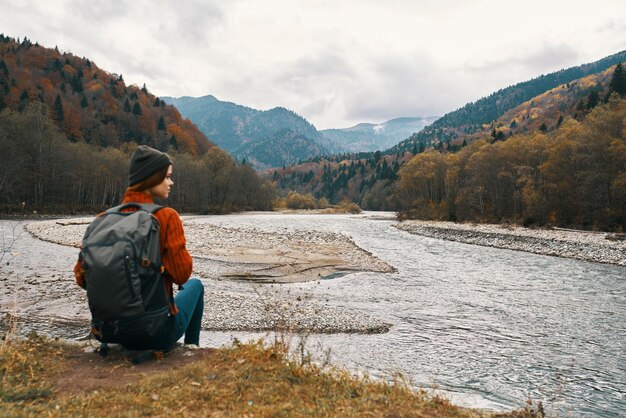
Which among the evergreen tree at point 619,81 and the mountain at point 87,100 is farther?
the mountain at point 87,100

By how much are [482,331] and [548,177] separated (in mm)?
45511

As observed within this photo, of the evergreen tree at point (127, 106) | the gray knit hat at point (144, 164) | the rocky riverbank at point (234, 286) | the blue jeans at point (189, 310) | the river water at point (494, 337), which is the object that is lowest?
the river water at point (494, 337)

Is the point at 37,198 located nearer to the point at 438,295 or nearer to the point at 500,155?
the point at 438,295

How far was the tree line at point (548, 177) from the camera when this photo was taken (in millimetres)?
41094

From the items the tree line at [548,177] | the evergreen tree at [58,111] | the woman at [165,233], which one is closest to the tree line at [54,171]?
the evergreen tree at [58,111]

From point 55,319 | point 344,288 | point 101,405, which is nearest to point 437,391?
point 101,405

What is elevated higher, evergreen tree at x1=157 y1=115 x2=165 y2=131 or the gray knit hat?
evergreen tree at x1=157 y1=115 x2=165 y2=131

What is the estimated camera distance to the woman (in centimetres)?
396

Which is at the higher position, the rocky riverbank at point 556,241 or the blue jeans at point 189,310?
the blue jeans at point 189,310

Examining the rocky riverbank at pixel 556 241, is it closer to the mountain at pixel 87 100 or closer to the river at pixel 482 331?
the river at pixel 482 331

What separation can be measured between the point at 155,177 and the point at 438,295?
46.1 ft

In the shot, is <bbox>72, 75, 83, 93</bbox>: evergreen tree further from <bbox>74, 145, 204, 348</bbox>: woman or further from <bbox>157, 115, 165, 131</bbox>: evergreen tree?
<bbox>74, 145, 204, 348</bbox>: woman

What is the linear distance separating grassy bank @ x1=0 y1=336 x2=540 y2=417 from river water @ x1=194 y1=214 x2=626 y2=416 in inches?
86.6

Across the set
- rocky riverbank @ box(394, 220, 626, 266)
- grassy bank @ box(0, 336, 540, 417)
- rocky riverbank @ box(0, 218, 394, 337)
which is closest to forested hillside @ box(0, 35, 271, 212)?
rocky riverbank @ box(0, 218, 394, 337)
